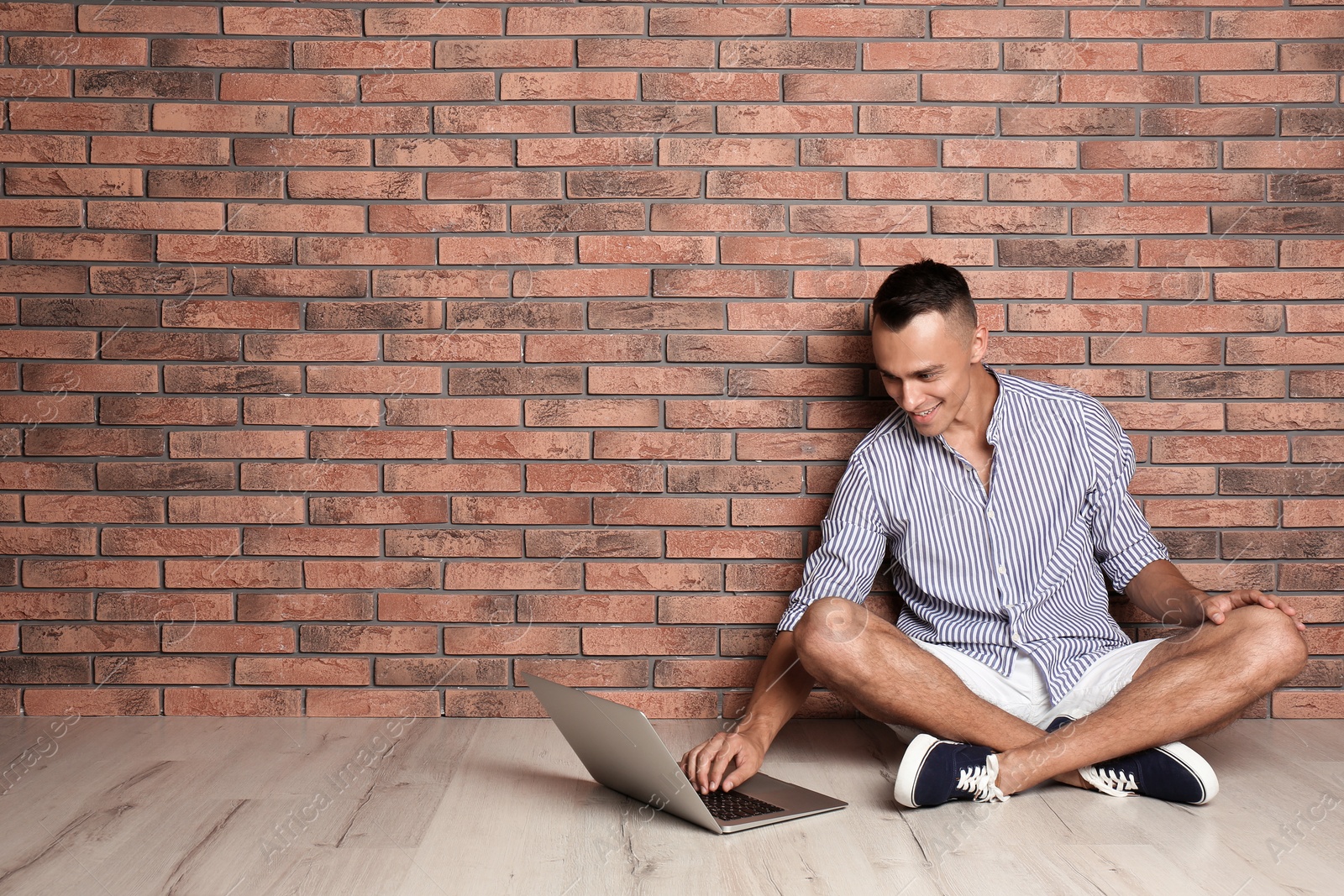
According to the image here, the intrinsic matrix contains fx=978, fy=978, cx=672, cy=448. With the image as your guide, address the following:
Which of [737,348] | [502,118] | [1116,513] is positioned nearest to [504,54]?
[502,118]

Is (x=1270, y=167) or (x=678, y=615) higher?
(x=1270, y=167)

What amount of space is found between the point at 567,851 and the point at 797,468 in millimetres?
1033

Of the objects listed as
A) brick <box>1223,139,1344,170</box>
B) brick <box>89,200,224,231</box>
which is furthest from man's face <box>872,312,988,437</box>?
brick <box>89,200,224,231</box>

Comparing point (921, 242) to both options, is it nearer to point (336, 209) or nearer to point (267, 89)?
point (336, 209)

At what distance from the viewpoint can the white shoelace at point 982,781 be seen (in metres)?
1.70

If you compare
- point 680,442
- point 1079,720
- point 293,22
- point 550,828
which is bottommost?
point 550,828

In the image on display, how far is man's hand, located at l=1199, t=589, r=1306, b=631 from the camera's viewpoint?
1.74 m

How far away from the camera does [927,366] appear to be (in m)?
1.88

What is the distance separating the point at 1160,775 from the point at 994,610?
41 centimetres

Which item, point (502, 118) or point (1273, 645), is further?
point (502, 118)

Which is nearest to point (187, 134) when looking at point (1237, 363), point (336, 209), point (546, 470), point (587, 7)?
point (336, 209)

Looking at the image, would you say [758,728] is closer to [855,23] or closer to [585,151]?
[585,151]

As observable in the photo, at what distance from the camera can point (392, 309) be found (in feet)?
7.40

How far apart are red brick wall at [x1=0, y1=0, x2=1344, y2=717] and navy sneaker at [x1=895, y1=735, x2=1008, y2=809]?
557mm
